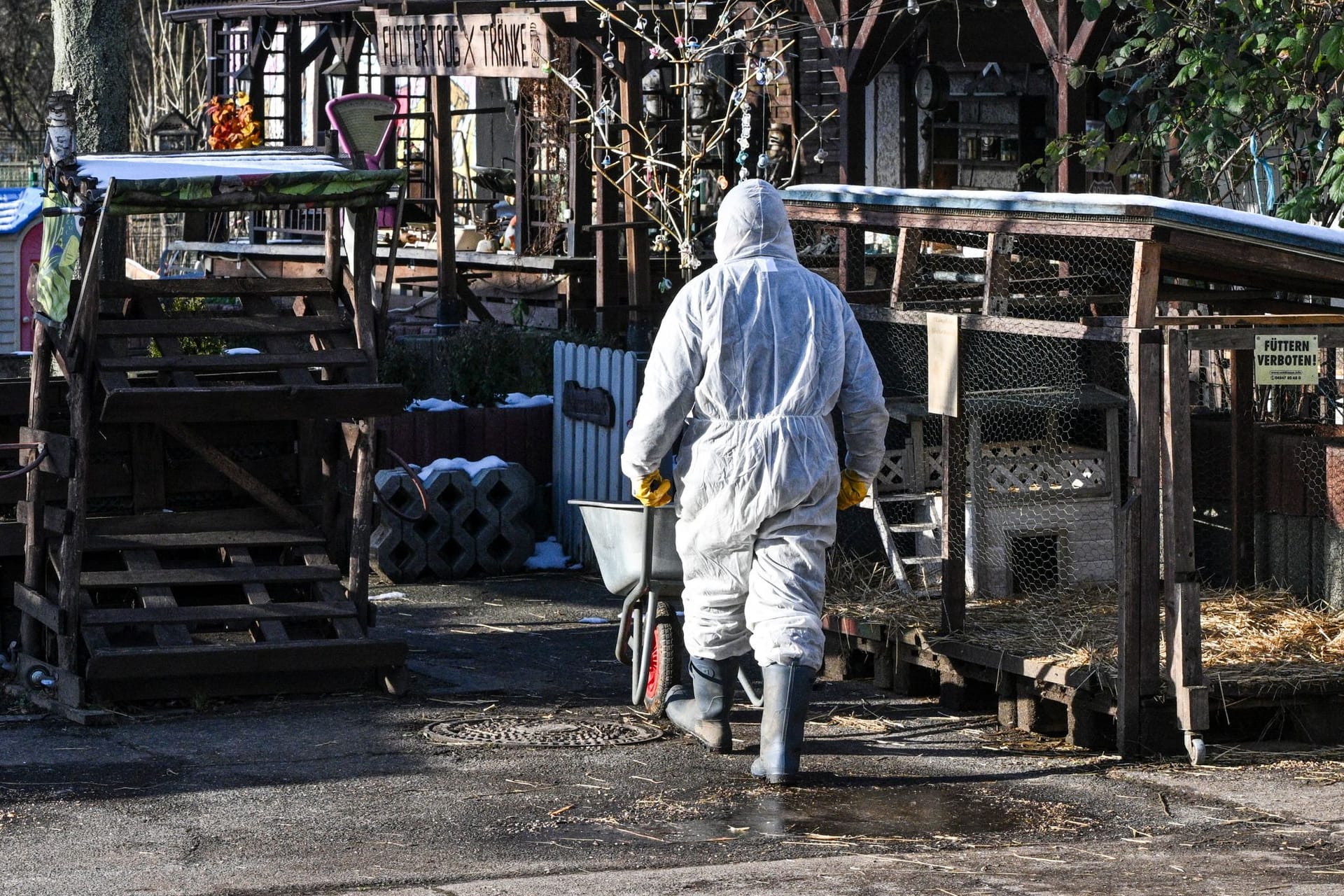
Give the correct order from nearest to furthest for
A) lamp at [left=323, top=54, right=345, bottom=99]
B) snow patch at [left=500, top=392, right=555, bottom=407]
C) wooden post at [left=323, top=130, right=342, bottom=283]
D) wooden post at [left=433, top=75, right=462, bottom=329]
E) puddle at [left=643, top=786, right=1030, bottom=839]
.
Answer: puddle at [left=643, top=786, right=1030, bottom=839] → wooden post at [left=323, top=130, right=342, bottom=283] → snow patch at [left=500, top=392, right=555, bottom=407] → wooden post at [left=433, top=75, right=462, bottom=329] → lamp at [left=323, top=54, right=345, bottom=99]

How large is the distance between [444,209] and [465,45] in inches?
79.1

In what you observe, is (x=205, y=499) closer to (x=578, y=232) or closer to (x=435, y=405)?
(x=435, y=405)

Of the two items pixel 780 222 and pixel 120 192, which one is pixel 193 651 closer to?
pixel 120 192

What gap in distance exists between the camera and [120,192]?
24.4 ft

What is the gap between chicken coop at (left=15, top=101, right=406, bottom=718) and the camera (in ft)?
A: 24.8

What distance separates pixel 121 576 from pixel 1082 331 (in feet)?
12.8

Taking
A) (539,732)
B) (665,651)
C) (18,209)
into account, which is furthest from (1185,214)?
(18,209)

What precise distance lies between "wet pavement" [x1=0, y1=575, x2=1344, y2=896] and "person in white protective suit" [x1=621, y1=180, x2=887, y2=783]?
0.49 meters

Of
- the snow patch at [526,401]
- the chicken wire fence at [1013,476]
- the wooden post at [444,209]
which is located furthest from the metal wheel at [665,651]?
the wooden post at [444,209]

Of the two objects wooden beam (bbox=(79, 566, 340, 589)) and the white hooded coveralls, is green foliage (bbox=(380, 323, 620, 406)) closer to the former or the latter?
wooden beam (bbox=(79, 566, 340, 589))

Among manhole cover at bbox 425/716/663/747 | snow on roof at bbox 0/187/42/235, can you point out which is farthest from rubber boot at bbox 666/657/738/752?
snow on roof at bbox 0/187/42/235

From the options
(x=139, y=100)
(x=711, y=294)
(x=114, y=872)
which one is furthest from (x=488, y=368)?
A: (x=139, y=100)

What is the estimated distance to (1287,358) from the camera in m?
6.75

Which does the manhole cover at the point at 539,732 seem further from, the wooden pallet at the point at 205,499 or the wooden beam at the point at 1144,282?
the wooden beam at the point at 1144,282
